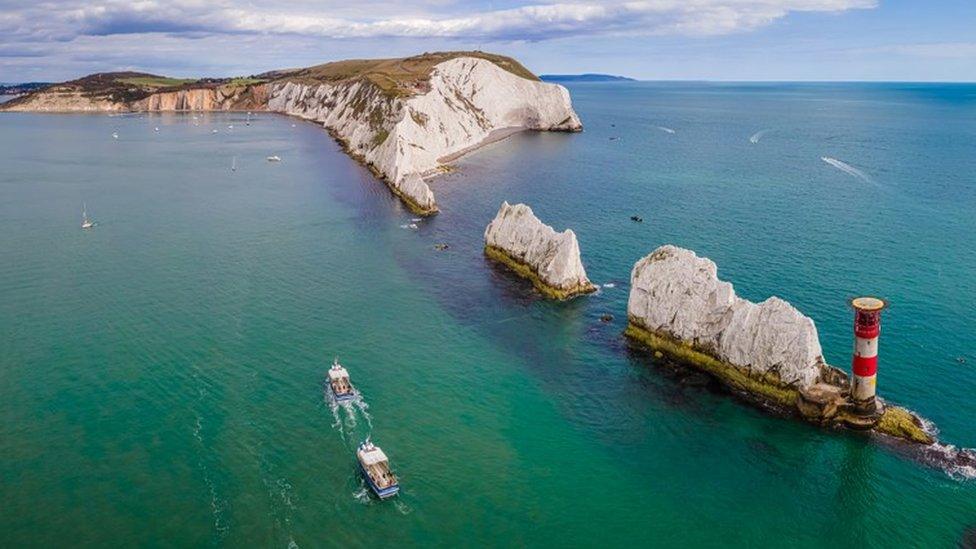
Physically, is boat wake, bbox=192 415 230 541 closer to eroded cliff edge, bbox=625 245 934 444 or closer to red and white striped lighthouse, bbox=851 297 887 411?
eroded cliff edge, bbox=625 245 934 444

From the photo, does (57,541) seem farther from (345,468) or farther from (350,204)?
(350,204)

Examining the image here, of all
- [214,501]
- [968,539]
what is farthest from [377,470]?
[968,539]

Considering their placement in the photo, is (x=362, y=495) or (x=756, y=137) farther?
(x=756, y=137)

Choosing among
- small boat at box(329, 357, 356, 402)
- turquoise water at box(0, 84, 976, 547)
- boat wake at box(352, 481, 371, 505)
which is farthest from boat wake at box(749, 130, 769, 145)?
boat wake at box(352, 481, 371, 505)

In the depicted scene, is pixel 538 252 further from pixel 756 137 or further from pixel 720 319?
pixel 756 137

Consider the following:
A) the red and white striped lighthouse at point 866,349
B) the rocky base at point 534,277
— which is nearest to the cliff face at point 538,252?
the rocky base at point 534,277

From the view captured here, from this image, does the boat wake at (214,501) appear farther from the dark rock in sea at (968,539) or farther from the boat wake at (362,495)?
the dark rock in sea at (968,539)

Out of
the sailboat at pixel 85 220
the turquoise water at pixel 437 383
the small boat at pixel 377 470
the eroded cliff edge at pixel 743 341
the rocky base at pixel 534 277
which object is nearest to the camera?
the turquoise water at pixel 437 383
